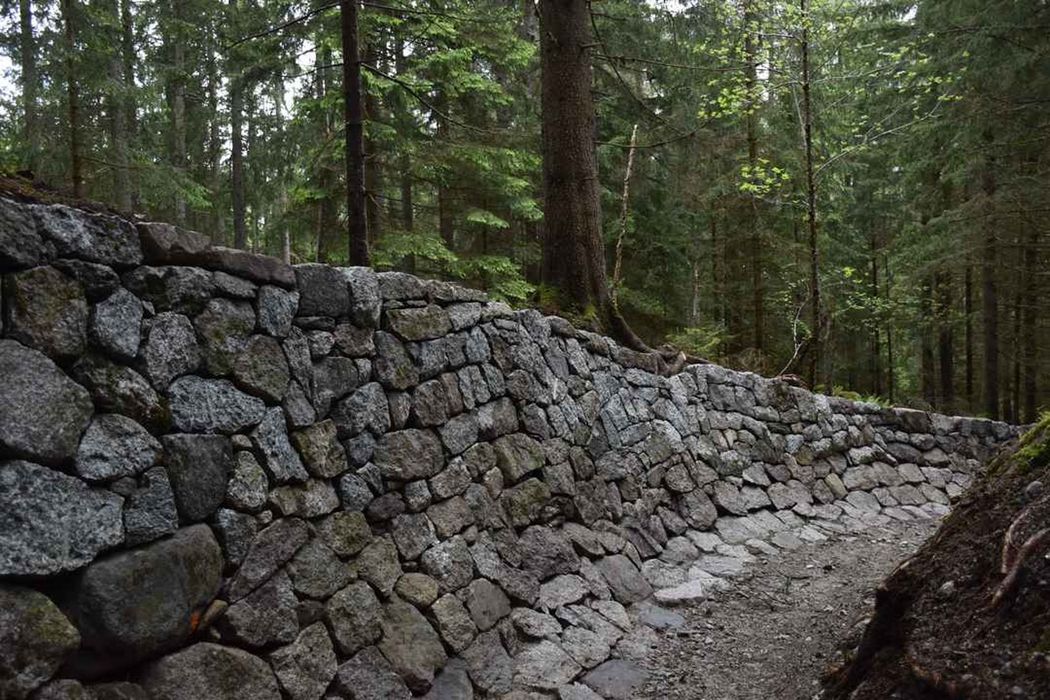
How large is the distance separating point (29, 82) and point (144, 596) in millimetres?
9731

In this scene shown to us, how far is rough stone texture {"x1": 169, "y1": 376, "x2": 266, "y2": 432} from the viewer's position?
9.23ft

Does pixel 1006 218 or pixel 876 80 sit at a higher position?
pixel 876 80

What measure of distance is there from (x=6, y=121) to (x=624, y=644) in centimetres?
1244

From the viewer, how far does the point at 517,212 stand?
37.6ft

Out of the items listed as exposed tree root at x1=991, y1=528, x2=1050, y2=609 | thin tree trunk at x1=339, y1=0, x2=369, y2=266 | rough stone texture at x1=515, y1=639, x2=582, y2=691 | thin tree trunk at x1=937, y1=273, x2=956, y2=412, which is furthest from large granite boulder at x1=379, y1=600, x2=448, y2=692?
thin tree trunk at x1=937, y1=273, x2=956, y2=412

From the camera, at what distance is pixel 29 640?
7.02 feet

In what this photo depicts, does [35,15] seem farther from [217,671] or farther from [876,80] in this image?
[876,80]

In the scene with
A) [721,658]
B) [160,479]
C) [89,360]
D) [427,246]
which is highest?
[427,246]

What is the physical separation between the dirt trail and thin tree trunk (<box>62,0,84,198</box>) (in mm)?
7670

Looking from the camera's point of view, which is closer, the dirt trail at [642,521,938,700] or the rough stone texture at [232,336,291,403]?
the rough stone texture at [232,336,291,403]

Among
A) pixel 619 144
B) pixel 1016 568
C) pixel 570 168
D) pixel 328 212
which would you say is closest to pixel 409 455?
pixel 1016 568

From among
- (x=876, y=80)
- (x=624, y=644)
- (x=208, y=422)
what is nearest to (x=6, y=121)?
(x=208, y=422)

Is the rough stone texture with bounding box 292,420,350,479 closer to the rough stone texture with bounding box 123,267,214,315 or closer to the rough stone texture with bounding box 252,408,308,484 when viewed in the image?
the rough stone texture with bounding box 252,408,308,484

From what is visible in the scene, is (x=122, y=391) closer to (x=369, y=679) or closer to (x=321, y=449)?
(x=321, y=449)
